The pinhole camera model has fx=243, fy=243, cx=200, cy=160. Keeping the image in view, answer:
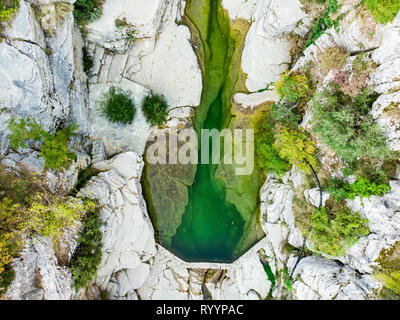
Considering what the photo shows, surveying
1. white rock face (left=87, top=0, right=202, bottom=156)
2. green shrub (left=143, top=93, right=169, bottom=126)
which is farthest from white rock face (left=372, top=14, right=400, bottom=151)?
green shrub (left=143, top=93, right=169, bottom=126)

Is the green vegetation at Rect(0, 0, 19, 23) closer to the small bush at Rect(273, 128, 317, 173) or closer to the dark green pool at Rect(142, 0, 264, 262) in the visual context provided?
the dark green pool at Rect(142, 0, 264, 262)

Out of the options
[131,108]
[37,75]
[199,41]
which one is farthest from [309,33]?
[37,75]

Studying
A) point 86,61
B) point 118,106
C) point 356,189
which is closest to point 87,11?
point 86,61

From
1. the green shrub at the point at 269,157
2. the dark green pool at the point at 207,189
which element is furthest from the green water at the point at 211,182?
the green shrub at the point at 269,157

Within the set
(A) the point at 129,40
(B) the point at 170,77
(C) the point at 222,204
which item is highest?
(A) the point at 129,40

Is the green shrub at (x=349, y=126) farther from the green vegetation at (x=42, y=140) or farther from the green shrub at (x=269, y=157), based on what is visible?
the green vegetation at (x=42, y=140)

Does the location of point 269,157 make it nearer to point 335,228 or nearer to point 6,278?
point 335,228
